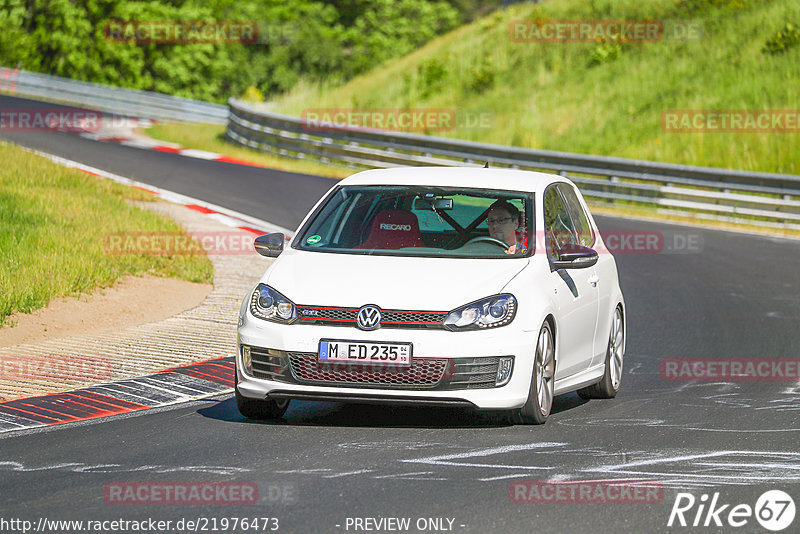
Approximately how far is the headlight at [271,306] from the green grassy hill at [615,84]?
A: 22.6 m

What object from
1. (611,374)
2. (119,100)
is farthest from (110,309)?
(119,100)

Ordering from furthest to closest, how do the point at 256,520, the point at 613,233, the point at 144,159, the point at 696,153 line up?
the point at 696,153
the point at 144,159
the point at 613,233
the point at 256,520

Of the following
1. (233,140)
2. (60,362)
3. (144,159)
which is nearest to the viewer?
(60,362)

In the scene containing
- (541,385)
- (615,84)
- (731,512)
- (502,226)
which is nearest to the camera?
(731,512)

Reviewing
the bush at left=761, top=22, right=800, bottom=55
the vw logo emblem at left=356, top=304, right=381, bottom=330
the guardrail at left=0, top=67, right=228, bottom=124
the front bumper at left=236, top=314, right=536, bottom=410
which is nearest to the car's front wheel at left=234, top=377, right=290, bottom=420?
the front bumper at left=236, top=314, right=536, bottom=410

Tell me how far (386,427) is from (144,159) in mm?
21136

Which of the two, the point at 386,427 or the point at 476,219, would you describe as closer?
the point at 386,427

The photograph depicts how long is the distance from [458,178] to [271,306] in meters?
1.84

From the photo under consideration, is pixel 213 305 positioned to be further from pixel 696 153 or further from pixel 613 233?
→ pixel 696 153

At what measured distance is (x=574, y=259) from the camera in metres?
8.51

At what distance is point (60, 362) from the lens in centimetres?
1021

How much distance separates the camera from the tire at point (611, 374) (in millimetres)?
9594

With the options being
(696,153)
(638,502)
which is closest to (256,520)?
(638,502)

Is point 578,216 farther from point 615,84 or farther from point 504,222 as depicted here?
point 615,84
